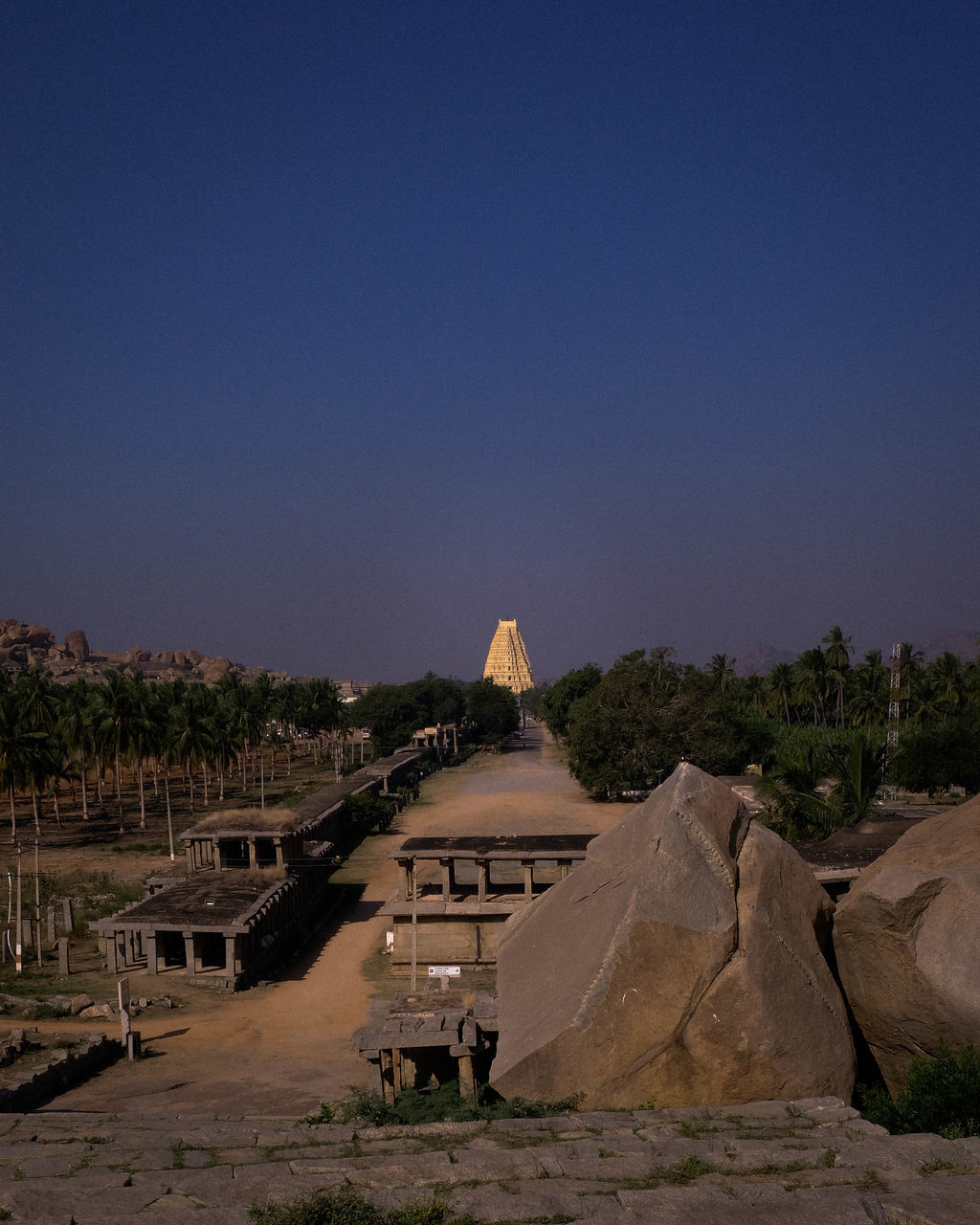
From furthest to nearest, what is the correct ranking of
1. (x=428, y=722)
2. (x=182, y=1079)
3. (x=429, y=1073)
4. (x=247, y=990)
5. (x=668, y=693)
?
1. (x=428, y=722)
2. (x=668, y=693)
3. (x=247, y=990)
4. (x=182, y=1079)
5. (x=429, y=1073)

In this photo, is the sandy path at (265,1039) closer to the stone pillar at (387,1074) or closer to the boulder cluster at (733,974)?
the stone pillar at (387,1074)

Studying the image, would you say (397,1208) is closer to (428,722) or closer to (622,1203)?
(622,1203)

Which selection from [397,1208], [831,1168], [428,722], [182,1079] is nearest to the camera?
[397,1208]

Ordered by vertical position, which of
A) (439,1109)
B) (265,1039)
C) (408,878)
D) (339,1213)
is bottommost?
(265,1039)

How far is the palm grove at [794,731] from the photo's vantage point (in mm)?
26406

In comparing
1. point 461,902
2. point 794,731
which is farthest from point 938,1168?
point 794,731

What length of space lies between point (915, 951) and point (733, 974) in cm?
244

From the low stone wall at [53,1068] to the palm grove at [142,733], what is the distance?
21.4 m

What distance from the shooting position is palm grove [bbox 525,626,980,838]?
26.4 m

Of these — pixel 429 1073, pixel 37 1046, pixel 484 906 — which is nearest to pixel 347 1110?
pixel 429 1073

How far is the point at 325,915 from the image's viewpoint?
3173cm

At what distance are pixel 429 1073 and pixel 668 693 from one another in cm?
3895

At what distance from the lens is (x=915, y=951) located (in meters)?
11.2

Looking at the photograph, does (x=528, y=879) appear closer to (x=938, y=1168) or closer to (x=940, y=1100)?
(x=940, y=1100)
